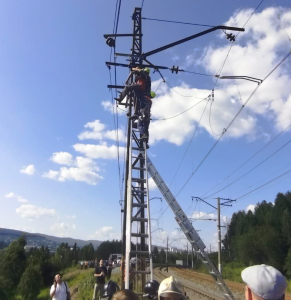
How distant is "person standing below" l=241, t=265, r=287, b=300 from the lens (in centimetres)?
222

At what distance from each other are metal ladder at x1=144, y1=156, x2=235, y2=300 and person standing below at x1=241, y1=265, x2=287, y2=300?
8.07 metres

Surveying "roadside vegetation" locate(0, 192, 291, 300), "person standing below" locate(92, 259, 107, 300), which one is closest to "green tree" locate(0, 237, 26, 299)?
"roadside vegetation" locate(0, 192, 291, 300)

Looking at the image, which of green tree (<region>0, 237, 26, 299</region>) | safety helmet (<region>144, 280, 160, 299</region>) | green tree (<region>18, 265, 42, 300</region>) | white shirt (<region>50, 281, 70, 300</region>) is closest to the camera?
safety helmet (<region>144, 280, 160, 299</region>)

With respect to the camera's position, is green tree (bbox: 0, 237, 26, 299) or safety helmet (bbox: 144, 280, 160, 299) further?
green tree (bbox: 0, 237, 26, 299)

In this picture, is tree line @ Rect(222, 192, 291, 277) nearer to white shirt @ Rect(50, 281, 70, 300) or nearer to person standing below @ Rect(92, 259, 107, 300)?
person standing below @ Rect(92, 259, 107, 300)

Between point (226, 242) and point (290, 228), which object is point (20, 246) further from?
point (226, 242)

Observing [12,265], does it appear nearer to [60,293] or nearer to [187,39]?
[60,293]

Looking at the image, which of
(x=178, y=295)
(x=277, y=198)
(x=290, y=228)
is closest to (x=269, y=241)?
(x=290, y=228)

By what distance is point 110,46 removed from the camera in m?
13.4

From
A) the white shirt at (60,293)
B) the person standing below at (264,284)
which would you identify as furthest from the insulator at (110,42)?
Answer: the person standing below at (264,284)

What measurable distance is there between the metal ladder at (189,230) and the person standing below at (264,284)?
8.07 meters

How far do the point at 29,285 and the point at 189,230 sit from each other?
20015 millimetres

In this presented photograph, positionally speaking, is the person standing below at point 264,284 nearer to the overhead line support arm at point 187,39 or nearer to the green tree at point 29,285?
the overhead line support arm at point 187,39

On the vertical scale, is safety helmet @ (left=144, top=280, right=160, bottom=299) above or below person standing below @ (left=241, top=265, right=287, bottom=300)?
below
